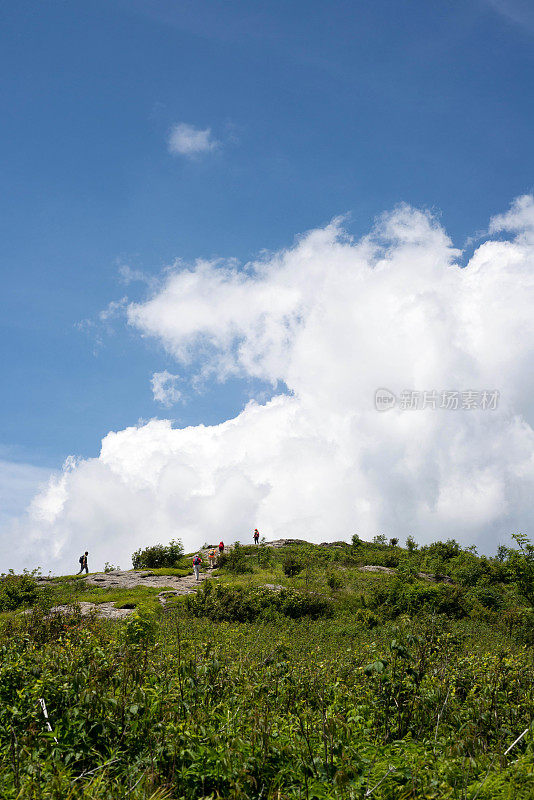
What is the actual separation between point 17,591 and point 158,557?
58.7ft

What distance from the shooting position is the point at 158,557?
4397 centimetres

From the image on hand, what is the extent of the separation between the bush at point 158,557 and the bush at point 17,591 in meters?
15.4

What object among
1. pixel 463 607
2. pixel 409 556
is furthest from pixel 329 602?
pixel 409 556

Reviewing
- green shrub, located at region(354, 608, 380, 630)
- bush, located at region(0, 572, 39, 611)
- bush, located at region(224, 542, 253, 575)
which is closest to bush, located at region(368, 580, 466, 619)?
Result: green shrub, located at region(354, 608, 380, 630)

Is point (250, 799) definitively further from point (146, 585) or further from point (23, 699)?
point (146, 585)

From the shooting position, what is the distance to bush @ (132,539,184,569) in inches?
1729

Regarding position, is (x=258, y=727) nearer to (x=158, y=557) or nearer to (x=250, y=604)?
(x=250, y=604)

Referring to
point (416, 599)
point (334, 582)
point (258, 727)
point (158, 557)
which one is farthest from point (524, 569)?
point (158, 557)

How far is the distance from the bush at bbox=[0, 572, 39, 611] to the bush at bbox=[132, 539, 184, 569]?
50.6 ft

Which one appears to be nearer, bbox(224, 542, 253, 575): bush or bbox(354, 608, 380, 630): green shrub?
bbox(354, 608, 380, 630): green shrub

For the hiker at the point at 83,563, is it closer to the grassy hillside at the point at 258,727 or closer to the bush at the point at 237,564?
the bush at the point at 237,564

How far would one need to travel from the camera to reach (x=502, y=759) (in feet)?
15.8

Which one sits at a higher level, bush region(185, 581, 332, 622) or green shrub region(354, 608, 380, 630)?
bush region(185, 581, 332, 622)

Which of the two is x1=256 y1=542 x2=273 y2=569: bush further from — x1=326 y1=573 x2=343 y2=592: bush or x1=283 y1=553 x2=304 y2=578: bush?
x1=326 y1=573 x2=343 y2=592: bush
